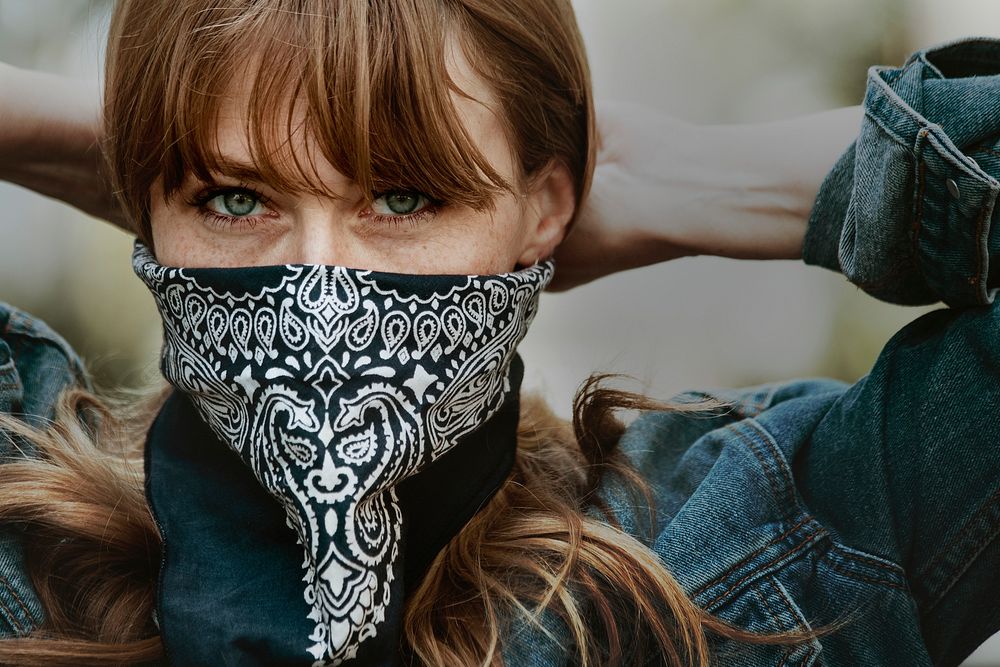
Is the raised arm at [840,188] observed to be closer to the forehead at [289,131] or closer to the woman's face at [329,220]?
the woman's face at [329,220]

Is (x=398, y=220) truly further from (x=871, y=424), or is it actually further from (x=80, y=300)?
(x=80, y=300)

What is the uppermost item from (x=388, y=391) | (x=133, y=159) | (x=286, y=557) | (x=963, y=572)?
(x=133, y=159)

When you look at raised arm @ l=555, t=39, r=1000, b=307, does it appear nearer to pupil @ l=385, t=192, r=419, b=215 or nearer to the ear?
the ear

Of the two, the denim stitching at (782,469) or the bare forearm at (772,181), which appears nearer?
the denim stitching at (782,469)

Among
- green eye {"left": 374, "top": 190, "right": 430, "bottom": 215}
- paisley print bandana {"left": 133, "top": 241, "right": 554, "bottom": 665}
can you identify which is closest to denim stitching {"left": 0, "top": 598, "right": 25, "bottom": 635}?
paisley print bandana {"left": 133, "top": 241, "right": 554, "bottom": 665}

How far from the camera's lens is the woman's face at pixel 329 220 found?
130 centimetres

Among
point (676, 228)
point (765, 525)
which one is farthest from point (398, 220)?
point (765, 525)

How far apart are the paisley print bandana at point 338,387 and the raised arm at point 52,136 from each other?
536mm

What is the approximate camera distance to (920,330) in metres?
1.48

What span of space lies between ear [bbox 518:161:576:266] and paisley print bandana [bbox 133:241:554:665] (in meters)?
0.22

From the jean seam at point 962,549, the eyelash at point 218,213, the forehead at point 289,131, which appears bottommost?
the jean seam at point 962,549

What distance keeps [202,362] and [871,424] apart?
97cm

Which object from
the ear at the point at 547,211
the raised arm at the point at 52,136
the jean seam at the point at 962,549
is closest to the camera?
the jean seam at the point at 962,549

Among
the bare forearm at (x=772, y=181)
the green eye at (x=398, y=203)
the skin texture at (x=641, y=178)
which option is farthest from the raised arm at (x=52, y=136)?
the bare forearm at (x=772, y=181)
